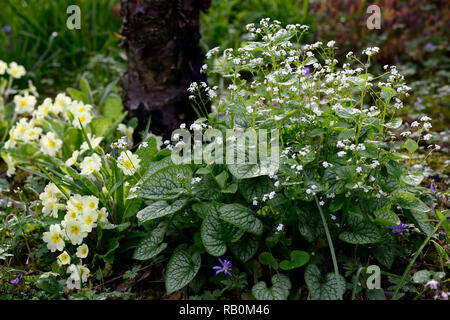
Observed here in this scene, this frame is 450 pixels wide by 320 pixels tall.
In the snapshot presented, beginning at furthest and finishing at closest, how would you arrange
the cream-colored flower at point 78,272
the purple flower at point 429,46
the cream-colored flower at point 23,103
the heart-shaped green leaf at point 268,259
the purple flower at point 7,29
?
the purple flower at point 7,29 < the purple flower at point 429,46 < the cream-colored flower at point 23,103 < the cream-colored flower at point 78,272 < the heart-shaped green leaf at point 268,259

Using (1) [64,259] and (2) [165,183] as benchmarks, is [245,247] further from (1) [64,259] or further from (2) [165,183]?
(1) [64,259]

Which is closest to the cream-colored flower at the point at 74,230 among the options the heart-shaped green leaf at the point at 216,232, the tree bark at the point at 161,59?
the heart-shaped green leaf at the point at 216,232

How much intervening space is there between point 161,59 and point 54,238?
122cm

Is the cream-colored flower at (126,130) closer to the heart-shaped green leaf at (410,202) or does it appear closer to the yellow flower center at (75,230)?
the yellow flower center at (75,230)

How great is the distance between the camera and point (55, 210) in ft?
6.68

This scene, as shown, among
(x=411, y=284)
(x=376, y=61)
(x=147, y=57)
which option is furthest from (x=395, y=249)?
(x=376, y=61)

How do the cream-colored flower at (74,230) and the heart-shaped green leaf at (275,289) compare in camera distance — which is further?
the cream-colored flower at (74,230)

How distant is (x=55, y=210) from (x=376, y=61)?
2939 millimetres

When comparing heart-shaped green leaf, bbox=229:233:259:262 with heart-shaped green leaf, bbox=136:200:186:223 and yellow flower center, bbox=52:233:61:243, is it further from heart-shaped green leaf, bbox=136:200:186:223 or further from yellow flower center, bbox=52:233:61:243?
yellow flower center, bbox=52:233:61:243

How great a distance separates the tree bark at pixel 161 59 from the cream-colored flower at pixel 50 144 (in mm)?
504

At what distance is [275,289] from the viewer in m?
1.69

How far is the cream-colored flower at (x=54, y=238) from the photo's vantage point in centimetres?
193

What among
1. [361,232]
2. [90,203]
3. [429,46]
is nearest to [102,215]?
[90,203]
